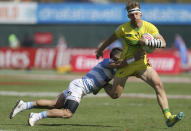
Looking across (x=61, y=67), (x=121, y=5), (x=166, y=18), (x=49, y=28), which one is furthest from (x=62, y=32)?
(x=61, y=67)

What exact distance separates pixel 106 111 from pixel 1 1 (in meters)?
30.6

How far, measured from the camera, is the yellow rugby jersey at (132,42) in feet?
31.2

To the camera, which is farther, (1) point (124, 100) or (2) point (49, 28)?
(2) point (49, 28)

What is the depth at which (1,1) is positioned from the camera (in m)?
41.6

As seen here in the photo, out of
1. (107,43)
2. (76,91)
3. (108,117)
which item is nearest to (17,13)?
(108,117)

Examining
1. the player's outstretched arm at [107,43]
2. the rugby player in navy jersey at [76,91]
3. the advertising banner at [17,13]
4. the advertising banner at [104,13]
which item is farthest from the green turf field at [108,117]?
the advertising banner at [17,13]

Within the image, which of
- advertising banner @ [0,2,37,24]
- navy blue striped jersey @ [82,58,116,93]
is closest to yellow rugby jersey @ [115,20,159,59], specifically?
navy blue striped jersey @ [82,58,116,93]

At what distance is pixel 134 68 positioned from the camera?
379 inches

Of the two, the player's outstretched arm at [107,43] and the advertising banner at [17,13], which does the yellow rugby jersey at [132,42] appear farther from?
the advertising banner at [17,13]

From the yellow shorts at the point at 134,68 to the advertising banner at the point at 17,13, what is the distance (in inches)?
1229

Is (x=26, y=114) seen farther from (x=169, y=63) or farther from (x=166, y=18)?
(x=166, y=18)

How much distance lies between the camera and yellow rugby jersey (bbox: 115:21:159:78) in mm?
9516

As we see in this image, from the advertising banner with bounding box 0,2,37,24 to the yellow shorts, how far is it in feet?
102

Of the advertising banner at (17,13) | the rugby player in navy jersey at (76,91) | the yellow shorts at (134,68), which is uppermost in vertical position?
the yellow shorts at (134,68)
